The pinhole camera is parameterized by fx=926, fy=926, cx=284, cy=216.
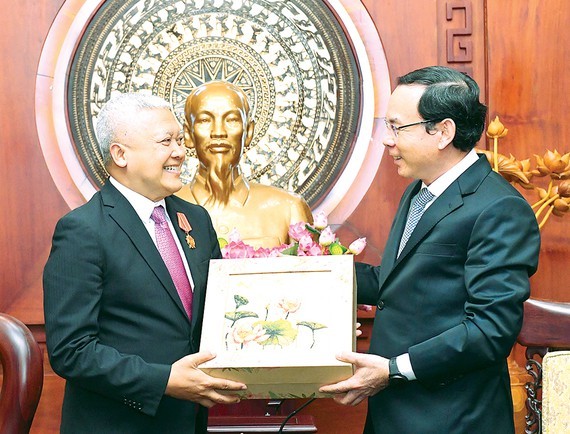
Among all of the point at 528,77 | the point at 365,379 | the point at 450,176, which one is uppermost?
the point at 528,77

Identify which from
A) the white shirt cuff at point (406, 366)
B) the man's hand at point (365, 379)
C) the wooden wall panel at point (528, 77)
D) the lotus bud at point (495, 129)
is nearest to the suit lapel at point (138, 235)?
the man's hand at point (365, 379)

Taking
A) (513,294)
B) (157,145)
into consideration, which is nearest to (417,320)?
(513,294)

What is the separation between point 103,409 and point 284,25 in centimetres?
203

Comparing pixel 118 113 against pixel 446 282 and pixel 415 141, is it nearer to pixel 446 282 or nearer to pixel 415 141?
pixel 415 141

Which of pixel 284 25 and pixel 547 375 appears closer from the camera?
pixel 547 375

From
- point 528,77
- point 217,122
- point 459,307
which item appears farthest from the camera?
point 528,77

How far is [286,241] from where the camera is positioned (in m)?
3.24

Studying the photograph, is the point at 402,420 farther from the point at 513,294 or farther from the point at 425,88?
the point at 425,88

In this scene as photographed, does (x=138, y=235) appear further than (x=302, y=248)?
No

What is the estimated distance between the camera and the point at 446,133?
224 centimetres

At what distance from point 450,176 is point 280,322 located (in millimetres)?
554

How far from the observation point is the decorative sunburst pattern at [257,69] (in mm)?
3633

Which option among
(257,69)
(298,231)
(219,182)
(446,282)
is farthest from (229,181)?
(446,282)

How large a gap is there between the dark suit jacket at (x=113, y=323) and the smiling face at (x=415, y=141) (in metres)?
0.62
